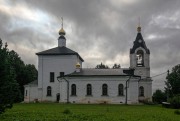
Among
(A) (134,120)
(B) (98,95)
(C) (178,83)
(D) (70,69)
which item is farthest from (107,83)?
(A) (134,120)

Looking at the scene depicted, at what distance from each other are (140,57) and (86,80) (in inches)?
415

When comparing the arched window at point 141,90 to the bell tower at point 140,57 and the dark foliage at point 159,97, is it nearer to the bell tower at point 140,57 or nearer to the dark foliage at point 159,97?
the bell tower at point 140,57

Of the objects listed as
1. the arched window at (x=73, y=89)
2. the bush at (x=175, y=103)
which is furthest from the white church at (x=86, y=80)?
the bush at (x=175, y=103)

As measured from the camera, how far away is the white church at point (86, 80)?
50875 millimetres

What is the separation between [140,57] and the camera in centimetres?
5628

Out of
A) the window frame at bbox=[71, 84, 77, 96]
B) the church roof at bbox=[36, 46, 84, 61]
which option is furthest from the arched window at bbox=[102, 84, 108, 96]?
the church roof at bbox=[36, 46, 84, 61]

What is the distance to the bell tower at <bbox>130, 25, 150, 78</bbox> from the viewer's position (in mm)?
55406

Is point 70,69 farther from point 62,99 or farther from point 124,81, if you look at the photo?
point 124,81

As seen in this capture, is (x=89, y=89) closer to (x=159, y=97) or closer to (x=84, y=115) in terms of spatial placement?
(x=159, y=97)

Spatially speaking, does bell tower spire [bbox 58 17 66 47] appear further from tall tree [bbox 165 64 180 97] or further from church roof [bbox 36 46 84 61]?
tall tree [bbox 165 64 180 97]

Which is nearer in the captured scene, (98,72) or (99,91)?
(99,91)

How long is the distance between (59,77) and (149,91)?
46.7ft

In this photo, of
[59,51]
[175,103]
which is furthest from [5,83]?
[59,51]

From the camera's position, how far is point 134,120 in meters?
17.8
